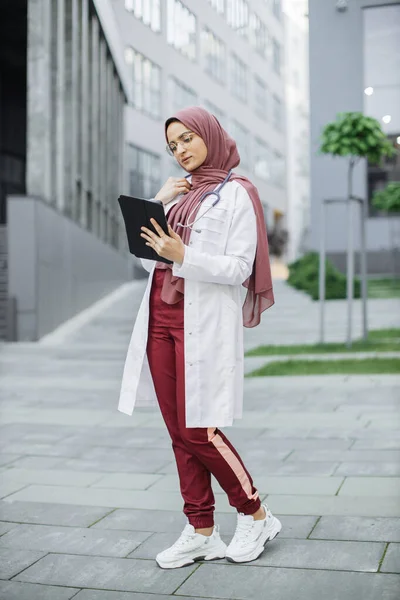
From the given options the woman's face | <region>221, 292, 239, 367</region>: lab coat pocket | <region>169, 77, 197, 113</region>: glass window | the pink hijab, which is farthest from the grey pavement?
<region>169, 77, 197, 113</region>: glass window

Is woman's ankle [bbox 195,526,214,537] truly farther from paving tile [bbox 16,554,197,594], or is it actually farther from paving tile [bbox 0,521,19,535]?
paving tile [bbox 0,521,19,535]

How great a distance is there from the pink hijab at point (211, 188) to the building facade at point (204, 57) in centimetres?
39

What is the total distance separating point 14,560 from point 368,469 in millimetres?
2397

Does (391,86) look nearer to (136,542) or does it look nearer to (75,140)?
(136,542)

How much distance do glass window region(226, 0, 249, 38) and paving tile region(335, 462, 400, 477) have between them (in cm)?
253

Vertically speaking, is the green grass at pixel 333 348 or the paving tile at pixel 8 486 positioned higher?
the green grass at pixel 333 348

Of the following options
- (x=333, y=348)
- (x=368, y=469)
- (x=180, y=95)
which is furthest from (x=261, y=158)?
(x=333, y=348)

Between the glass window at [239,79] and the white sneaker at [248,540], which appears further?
the glass window at [239,79]

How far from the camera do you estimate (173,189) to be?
11.9 ft

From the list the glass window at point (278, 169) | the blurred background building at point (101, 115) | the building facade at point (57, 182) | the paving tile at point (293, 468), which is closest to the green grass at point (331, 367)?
the blurred background building at point (101, 115)

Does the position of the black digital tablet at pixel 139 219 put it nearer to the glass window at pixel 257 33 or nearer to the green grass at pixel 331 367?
the glass window at pixel 257 33

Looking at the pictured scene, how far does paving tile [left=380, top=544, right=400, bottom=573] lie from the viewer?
11.3ft

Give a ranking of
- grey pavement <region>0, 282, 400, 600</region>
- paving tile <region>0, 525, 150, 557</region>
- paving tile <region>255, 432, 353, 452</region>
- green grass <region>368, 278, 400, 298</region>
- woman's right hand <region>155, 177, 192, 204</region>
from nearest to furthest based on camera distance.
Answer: grey pavement <region>0, 282, 400, 600</region>, woman's right hand <region>155, 177, 192, 204</region>, paving tile <region>0, 525, 150, 557</region>, paving tile <region>255, 432, 353, 452</region>, green grass <region>368, 278, 400, 298</region>

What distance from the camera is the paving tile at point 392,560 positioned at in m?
3.43
